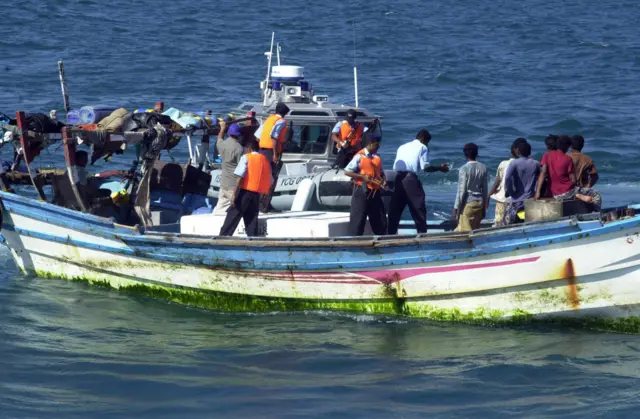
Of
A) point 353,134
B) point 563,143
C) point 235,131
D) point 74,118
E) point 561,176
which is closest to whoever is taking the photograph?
point 561,176

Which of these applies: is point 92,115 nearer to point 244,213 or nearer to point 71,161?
point 71,161

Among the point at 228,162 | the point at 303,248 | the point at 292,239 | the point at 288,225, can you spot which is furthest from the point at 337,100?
the point at 303,248

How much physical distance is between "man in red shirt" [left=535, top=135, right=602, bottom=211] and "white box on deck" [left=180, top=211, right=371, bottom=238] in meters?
2.48

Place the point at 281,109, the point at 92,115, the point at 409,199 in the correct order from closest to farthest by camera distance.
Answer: the point at 409,199 → the point at 281,109 → the point at 92,115

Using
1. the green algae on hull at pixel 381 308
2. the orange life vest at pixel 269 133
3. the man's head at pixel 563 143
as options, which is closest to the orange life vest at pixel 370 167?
the green algae on hull at pixel 381 308

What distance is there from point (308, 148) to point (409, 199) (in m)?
2.49

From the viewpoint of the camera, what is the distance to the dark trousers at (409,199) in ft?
48.0

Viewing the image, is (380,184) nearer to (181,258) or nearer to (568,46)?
(181,258)

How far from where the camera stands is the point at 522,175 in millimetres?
13820

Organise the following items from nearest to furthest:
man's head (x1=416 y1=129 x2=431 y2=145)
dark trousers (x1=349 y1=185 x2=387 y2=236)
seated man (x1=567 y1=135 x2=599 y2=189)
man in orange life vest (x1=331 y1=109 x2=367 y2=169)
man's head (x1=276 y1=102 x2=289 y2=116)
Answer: seated man (x1=567 y1=135 x2=599 y2=189) < dark trousers (x1=349 y1=185 x2=387 y2=236) < man's head (x1=416 y1=129 x2=431 y2=145) < man's head (x1=276 y1=102 x2=289 y2=116) < man in orange life vest (x1=331 y1=109 x2=367 y2=169)

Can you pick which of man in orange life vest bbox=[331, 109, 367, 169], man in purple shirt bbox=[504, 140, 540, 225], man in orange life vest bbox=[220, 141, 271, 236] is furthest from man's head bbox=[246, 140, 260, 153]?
man in purple shirt bbox=[504, 140, 540, 225]

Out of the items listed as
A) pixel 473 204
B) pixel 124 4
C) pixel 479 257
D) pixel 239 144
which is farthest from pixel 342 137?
pixel 124 4

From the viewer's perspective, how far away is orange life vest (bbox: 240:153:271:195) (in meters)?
14.3

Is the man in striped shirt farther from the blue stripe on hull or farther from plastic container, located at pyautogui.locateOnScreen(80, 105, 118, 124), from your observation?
plastic container, located at pyautogui.locateOnScreen(80, 105, 118, 124)
